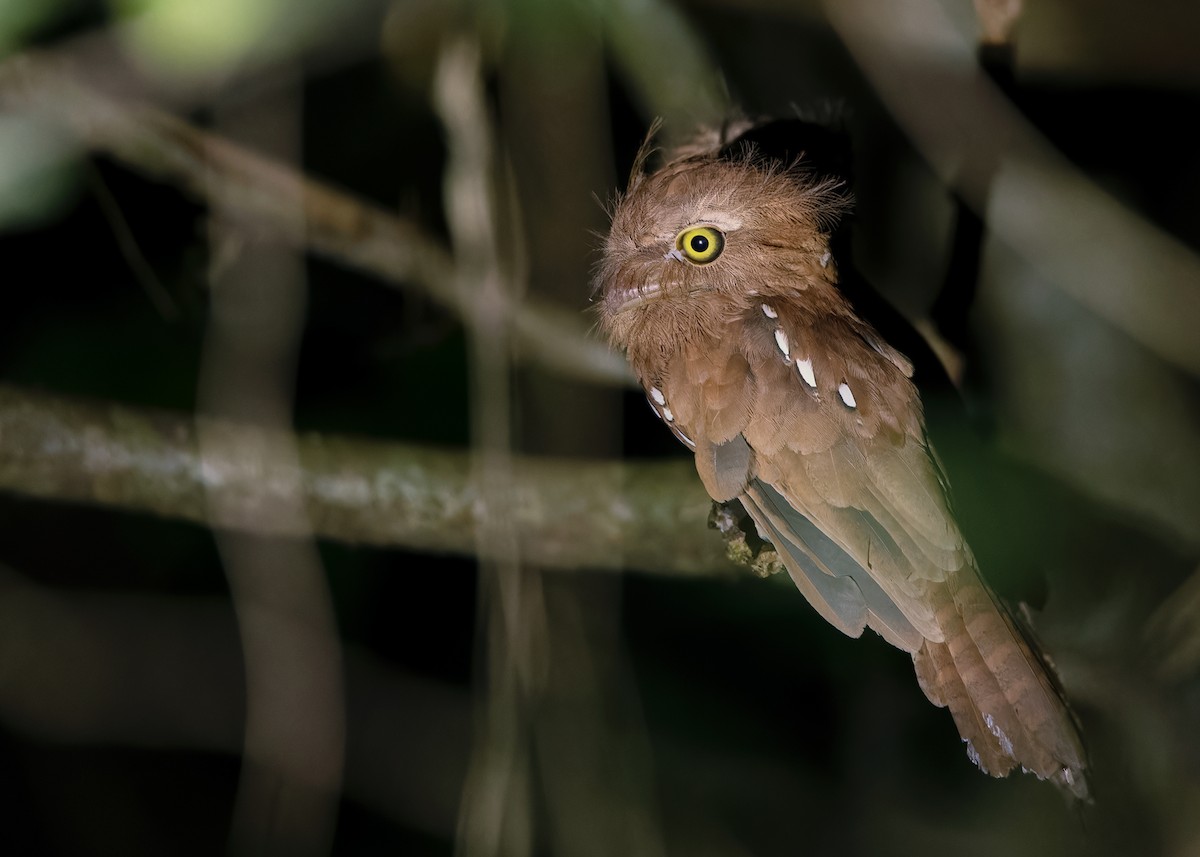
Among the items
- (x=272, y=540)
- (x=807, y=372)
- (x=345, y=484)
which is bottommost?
(x=272, y=540)

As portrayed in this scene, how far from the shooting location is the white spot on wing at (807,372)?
160 cm

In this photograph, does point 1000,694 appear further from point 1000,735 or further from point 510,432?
point 510,432

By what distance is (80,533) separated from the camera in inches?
129

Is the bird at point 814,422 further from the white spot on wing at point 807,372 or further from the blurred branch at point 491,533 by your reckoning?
the blurred branch at point 491,533

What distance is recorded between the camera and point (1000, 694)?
4.86ft

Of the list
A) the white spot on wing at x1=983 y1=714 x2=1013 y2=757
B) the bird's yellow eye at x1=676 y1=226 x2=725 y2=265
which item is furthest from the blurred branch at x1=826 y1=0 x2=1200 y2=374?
the white spot on wing at x1=983 y1=714 x2=1013 y2=757

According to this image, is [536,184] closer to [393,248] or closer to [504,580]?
[393,248]

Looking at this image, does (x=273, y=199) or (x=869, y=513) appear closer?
(x=869, y=513)

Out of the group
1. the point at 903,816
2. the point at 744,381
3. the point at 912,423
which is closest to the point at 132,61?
the point at 744,381

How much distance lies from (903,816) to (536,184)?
2.55 meters

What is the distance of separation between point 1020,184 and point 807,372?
2.78 feet

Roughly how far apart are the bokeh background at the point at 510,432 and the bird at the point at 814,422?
0.30 meters

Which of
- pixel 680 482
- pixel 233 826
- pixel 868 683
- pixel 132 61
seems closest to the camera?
pixel 132 61

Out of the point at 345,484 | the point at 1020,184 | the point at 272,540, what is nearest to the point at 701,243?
the point at 1020,184
